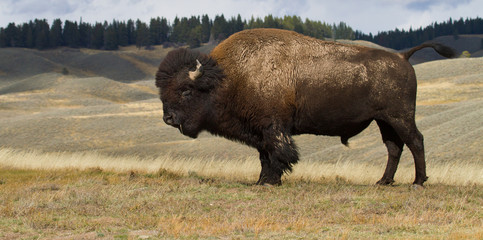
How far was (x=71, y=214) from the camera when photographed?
738cm

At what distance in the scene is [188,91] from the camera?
10.4 metres

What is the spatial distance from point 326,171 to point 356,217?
619cm

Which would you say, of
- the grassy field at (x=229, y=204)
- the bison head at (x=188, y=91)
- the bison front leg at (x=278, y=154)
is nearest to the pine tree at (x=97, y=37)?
the grassy field at (x=229, y=204)

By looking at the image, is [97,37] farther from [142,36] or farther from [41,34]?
[41,34]

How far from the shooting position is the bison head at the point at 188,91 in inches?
407

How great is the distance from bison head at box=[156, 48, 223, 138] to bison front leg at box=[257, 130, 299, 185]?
4.47ft

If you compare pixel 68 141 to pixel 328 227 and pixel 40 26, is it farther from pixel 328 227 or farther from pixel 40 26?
pixel 40 26

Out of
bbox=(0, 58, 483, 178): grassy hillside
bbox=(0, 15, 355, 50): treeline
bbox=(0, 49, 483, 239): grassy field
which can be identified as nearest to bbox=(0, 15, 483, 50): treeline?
bbox=(0, 15, 355, 50): treeline

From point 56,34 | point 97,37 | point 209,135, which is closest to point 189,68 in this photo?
point 209,135

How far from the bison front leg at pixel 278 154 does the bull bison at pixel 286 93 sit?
0.02 m

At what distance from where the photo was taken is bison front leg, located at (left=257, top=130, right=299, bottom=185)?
388 inches

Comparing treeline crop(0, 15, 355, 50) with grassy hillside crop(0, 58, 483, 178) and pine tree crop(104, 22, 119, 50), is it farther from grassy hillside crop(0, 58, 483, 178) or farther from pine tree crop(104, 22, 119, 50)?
grassy hillside crop(0, 58, 483, 178)

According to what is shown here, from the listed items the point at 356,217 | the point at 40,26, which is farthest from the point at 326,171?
the point at 40,26

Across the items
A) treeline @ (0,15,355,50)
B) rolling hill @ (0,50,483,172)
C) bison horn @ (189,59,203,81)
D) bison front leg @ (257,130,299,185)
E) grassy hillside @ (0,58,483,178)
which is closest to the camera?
bison front leg @ (257,130,299,185)
